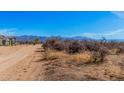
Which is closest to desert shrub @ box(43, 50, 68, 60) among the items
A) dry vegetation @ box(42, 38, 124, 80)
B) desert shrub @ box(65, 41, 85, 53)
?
dry vegetation @ box(42, 38, 124, 80)

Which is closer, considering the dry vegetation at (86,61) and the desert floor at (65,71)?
the desert floor at (65,71)

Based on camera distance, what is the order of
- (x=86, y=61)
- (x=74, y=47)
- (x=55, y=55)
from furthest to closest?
(x=55, y=55)
(x=74, y=47)
(x=86, y=61)

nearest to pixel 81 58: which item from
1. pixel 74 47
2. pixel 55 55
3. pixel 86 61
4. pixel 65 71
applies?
pixel 86 61

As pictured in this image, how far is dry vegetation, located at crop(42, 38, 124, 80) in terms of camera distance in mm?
10308

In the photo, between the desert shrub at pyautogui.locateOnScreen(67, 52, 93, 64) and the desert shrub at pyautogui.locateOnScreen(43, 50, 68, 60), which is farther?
the desert shrub at pyautogui.locateOnScreen(43, 50, 68, 60)

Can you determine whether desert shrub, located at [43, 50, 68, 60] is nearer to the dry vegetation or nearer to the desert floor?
the dry vegetation

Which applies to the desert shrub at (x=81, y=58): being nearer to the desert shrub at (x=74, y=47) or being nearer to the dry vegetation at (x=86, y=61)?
the dry vegetation at (x=86, y=61)

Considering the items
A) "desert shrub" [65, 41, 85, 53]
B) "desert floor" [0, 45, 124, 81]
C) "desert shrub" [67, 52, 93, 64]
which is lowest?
"desert floor" [0, 45, 124, 81]

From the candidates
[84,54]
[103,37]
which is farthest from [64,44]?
[103,37]

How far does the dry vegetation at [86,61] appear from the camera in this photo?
33.8ft

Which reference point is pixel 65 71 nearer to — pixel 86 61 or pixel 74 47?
pixel 86 61

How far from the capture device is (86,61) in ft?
38.9

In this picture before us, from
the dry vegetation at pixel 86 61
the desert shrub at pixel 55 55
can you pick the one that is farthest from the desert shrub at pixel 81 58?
the desert shrub at pixel 55 55

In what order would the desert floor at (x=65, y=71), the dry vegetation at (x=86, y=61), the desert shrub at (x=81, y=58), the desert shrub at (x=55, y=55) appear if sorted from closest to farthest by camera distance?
the desert floor at (x=65, y=71)
the dry vegetation at (x=86, y=61)
the desert shrub at (x=81, y=58)
the desert shrub at (x=55, y=55)
